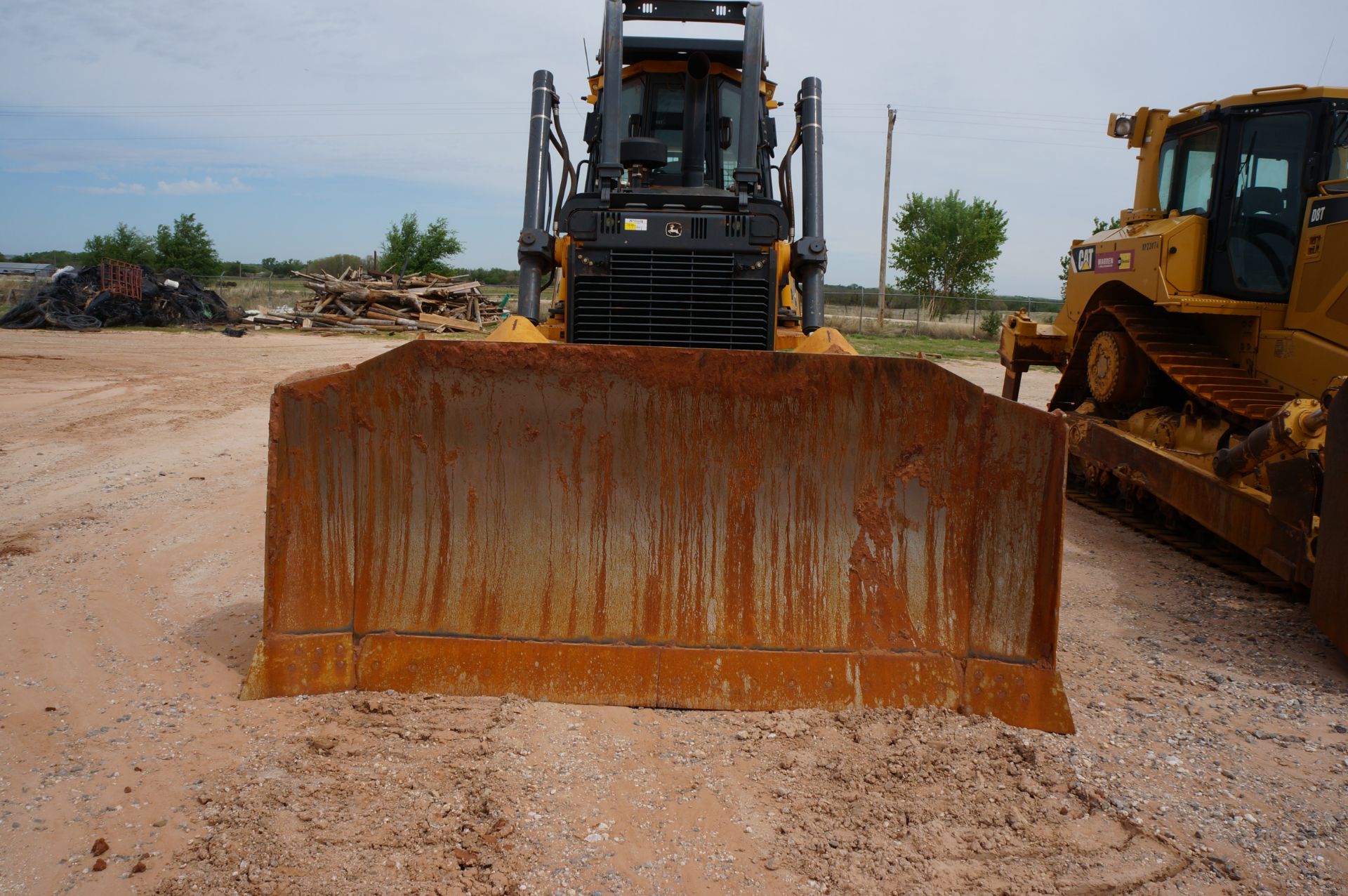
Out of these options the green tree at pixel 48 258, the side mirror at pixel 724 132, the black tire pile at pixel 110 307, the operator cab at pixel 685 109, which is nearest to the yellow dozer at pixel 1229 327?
the operator cab at pixel 685 109

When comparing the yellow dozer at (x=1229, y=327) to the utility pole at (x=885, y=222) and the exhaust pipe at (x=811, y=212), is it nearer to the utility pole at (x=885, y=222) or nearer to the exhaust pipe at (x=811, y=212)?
the exhaust pipe at (x=811, y=212)

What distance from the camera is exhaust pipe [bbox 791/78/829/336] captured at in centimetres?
517

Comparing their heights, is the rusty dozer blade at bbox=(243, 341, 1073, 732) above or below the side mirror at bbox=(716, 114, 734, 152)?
below

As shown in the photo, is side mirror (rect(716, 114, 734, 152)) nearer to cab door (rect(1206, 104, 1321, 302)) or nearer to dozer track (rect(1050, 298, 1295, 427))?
dozer track (rect(1050, 298, 1295, 427))

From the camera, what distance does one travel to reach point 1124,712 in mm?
3512

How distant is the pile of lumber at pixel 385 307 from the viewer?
27.3 metres

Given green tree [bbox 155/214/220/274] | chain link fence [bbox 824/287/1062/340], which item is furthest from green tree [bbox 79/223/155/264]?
Result: chain link fence [bbox 824/287/1062/340]

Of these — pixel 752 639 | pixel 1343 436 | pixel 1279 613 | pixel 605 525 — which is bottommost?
pixel 1279 613

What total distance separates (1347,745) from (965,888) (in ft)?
6.47

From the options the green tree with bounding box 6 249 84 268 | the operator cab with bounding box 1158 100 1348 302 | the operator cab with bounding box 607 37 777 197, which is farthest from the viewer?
the green tree with bounding box 6 249 84 268

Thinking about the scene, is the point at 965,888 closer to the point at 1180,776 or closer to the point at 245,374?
the point at 1180,776

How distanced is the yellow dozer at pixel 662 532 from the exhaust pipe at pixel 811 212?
204 cm

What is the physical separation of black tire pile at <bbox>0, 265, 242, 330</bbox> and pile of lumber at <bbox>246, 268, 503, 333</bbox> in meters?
1.43

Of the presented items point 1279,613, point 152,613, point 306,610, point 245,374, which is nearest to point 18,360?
point 245,374
